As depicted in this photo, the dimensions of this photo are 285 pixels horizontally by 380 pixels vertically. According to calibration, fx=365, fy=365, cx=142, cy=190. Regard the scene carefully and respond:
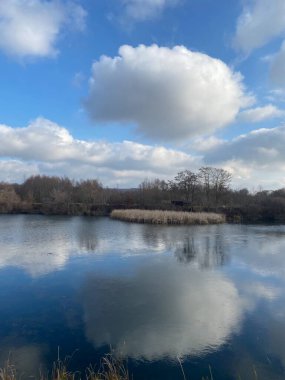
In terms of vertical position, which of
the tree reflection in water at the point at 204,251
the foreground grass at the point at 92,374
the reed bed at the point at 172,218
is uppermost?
the reed bed at the point at 172,218

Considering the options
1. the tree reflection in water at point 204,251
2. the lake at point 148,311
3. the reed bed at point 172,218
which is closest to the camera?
the lake at point 148,311

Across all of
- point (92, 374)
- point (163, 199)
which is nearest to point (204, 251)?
point (92, 374)

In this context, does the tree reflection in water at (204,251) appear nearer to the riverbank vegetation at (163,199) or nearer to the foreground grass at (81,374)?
the foreground grass at (81,374)

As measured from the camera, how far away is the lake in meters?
5.60

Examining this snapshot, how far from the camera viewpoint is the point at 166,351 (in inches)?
230

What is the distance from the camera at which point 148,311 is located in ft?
25.3

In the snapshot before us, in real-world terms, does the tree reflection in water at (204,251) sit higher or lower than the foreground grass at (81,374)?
higher

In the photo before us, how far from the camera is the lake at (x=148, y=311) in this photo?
5.60 meters

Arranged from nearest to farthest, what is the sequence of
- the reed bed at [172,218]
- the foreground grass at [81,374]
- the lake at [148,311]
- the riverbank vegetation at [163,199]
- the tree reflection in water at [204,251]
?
the foreground grass at [81,374] → the lake at [148,311] → the tree reflection in water at [204,251] → the reed bed at [172,218] → the riverbank vegetation at [163,199]

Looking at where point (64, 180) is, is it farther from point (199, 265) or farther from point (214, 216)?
point (199, 265)

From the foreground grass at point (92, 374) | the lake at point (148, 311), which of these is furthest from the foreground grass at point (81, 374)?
the lake at point (148, 311)

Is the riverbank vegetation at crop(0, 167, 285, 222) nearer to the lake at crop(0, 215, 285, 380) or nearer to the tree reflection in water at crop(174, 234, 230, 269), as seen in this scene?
the tree reflection in water at crop(174, 234, 230, 269)

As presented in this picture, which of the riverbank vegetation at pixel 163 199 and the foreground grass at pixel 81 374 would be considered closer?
the foreground grass at pixel 81 374

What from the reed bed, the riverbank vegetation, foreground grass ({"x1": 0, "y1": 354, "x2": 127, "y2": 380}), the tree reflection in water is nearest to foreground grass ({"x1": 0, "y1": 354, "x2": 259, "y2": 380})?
foreground grass ({"x1": 0, "y1": 354, "x2": 127, "y2": 380})
